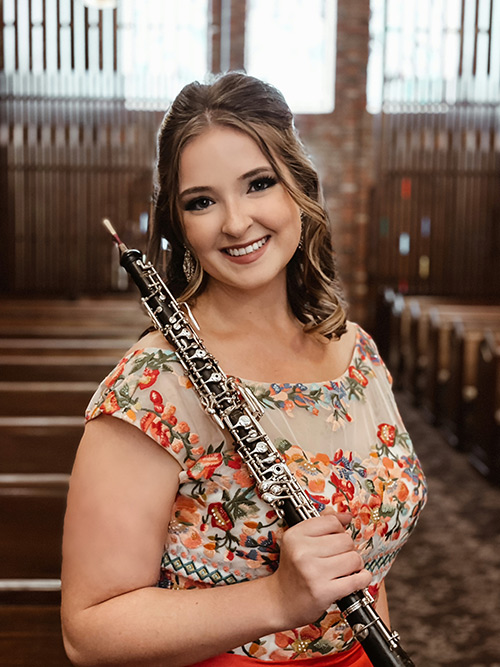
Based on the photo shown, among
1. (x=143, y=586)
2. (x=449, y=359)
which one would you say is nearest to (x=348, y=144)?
(x=449, y=359)

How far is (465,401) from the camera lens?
19.7 ft

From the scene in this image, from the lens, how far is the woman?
123 centimetres

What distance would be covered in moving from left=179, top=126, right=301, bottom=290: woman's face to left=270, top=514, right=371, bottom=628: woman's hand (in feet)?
1.49

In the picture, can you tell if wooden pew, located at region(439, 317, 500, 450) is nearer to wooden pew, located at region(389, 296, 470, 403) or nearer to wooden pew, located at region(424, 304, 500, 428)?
wooden pew, located at region(424, 304, 500, 428)

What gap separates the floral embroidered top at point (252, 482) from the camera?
1306 mm

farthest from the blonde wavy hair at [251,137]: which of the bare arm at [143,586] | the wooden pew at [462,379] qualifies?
the wooden pew at [462,379]

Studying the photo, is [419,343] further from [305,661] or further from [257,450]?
[257,450]

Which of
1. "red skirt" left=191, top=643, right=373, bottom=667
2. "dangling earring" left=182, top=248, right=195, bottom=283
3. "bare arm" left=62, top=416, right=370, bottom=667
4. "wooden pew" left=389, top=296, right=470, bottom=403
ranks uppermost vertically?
"dangling earring" left=182, top=248, right=195, bottom=283

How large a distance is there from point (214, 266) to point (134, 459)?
1.23 ft

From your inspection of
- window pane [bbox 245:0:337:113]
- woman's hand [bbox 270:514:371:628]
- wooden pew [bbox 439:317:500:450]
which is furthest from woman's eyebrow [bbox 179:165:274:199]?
window pane [bbox 245:0:337:113]

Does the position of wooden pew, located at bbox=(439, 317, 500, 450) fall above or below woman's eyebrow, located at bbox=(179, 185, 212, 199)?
below

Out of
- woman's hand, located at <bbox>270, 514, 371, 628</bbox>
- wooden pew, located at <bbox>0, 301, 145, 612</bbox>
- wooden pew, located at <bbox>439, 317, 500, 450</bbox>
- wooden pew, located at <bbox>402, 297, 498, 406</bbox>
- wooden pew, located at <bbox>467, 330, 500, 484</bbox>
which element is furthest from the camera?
wooden pew, located at <bbox>402, 297, 498, 406</bbox>

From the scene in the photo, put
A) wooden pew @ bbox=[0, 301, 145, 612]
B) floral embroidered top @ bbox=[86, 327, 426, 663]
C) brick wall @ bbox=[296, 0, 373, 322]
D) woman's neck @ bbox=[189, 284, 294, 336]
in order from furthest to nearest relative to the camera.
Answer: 1. brick wall @ bbox=[296, 0, 373, 322]
2. wooden pew @ bbox=[0, 301, 145, 612]
3. woman's neck @ bbox=[189, 284, 294, 336]
4. floral embroidered top @ bbox=[86, 327, 426, 663]

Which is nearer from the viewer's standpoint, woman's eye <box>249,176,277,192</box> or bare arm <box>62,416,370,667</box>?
bare arm <box>62,416,370,667</box>
